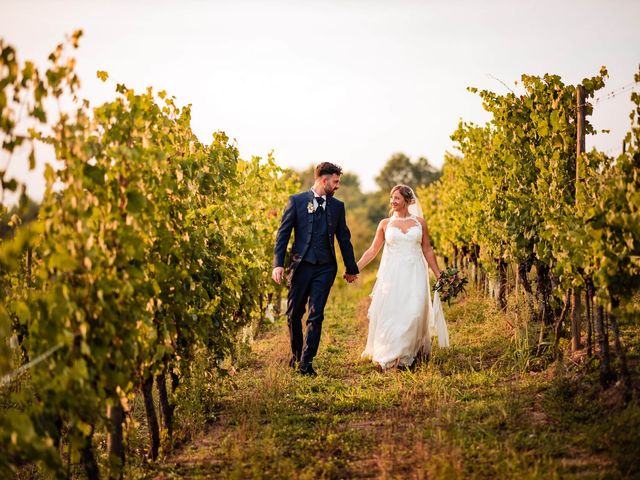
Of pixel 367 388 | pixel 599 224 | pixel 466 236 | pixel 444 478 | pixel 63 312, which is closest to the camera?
pixel 63 312

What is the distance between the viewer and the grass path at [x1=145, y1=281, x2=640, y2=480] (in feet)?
13.8

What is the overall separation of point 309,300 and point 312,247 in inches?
22.5

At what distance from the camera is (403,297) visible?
7.61m

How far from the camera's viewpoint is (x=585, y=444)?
14.4 ft

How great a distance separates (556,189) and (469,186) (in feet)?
17.6

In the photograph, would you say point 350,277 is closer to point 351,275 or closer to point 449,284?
point 351,275

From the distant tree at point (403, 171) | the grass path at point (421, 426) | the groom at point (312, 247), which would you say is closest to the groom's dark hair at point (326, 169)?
the groom at point (312, 247)

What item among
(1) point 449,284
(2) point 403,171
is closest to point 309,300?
(1) point 449,284

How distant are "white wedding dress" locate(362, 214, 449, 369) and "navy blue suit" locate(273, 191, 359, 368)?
72 cm

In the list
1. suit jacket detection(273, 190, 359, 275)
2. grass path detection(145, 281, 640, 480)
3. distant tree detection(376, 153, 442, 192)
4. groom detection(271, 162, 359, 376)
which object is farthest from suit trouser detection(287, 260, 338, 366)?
distant tree detection(376, 153, 442, 192)

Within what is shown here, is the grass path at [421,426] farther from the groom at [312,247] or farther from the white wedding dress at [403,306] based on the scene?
the groom at [312,247]

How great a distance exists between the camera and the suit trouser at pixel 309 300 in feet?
23.3

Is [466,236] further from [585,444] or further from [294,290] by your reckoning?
[585,444]

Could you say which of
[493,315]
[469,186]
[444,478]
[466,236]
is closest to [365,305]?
[466,236]
